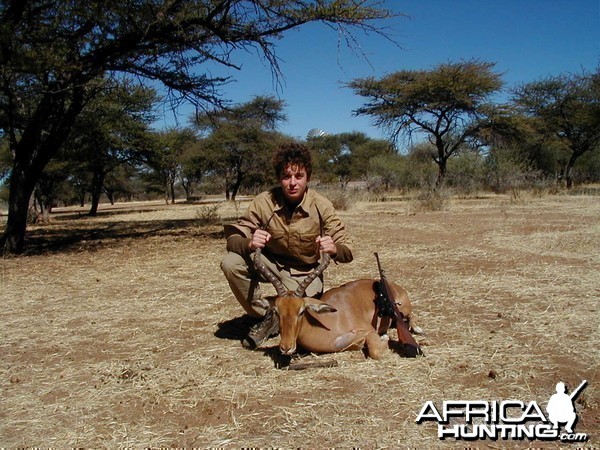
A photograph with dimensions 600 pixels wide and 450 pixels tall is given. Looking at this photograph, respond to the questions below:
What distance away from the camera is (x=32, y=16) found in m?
9.97

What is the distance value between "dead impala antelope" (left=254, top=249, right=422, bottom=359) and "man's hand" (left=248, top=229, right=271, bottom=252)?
8 centimetres

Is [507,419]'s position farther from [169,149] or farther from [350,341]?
[169,149]

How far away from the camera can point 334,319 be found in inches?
174

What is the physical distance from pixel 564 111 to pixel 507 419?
31.7m

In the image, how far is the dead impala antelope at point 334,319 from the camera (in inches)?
153

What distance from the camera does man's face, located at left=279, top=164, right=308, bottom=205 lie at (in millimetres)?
4594

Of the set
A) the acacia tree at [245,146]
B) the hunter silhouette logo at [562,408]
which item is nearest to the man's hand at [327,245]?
the hunter silhouette logo at [562,408]

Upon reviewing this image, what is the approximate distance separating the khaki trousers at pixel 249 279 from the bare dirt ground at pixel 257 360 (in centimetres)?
45

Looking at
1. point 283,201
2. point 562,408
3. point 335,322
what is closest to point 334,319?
point 335,322

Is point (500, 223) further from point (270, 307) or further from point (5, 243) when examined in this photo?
point (5, 243)

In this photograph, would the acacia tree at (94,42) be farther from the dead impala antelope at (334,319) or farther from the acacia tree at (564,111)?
the acacia tree at (564,111)

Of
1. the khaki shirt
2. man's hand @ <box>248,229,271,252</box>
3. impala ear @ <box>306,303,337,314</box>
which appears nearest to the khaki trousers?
the khaki shirt

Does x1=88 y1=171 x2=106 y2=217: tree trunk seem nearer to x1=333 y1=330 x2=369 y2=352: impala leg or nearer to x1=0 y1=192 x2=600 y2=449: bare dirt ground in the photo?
x1=0 y1=192 x2=600 y2=449: bare dirt ground

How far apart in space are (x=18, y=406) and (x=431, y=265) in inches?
241
